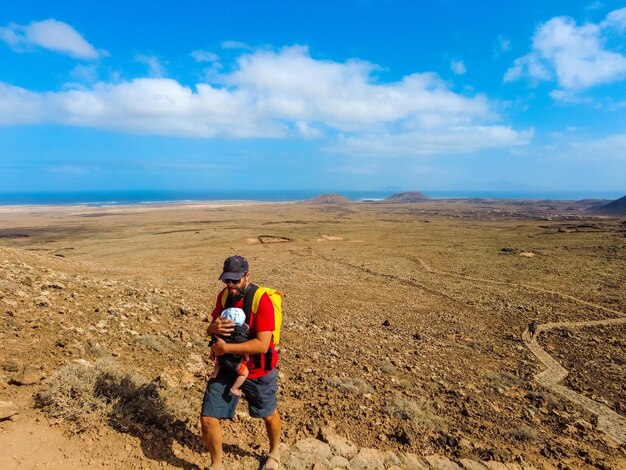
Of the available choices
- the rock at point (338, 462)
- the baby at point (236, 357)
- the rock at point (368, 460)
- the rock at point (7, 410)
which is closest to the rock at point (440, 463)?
the rock at point (368, 460)

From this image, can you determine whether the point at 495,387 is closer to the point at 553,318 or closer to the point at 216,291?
the point at 553,318

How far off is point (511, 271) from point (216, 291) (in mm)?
16385

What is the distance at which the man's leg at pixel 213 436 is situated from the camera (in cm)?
376

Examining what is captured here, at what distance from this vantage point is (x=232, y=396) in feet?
12.6

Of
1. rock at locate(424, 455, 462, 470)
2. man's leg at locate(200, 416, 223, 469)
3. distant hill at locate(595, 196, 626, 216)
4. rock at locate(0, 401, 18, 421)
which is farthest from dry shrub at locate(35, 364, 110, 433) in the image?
distant hill at locate(595, 196, 626, 216)

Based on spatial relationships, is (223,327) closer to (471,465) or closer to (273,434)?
(273,434)

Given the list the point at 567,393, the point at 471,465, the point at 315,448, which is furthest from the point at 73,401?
the point at 567,393

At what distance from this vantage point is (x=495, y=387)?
7.59 meters

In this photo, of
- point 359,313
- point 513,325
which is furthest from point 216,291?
point 513,325

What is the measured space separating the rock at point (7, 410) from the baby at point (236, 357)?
2.36 m

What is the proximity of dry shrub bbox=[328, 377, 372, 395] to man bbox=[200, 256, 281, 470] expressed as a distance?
2.95 m

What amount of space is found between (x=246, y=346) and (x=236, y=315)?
319mm

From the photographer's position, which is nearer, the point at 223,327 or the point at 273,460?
the point at 223,327

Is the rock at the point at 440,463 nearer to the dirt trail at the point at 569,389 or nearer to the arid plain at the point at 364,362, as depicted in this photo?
the arid plain at the point at 364,362
